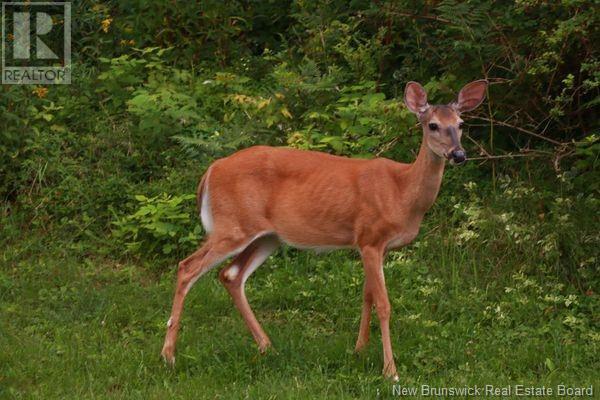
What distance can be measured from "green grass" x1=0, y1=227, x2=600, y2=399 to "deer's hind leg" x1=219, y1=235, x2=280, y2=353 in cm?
18

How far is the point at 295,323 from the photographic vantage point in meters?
7.88

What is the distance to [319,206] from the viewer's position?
751 centimetres

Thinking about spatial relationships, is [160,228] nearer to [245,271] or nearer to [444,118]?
[245,271]

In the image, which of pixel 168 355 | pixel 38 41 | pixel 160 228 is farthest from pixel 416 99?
pixel 38 41

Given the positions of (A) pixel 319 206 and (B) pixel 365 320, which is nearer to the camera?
(B) pixel 365 320

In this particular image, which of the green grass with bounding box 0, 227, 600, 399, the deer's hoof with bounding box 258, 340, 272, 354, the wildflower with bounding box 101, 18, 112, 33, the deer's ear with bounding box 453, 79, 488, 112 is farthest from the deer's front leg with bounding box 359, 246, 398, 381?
the wildflower with bounding box 101, 18, 112, 33

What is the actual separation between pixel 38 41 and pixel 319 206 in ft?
18.1

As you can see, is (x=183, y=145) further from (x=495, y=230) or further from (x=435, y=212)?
(x=495, y=230)

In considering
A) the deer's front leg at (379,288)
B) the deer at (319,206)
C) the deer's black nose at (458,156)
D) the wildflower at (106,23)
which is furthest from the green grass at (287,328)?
the wildflower at (106,23)

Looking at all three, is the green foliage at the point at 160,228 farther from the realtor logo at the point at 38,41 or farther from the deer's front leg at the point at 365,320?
the realtor logo at the point at 38,41

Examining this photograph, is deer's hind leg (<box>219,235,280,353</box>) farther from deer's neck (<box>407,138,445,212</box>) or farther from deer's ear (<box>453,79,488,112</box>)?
deer's ear (<box>453,79,488,112</box>)

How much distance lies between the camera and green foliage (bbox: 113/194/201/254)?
900 cm

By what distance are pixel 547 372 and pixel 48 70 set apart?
6.53 meters

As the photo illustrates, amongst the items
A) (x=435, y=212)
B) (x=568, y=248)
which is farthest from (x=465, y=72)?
(x=568, y=248)
